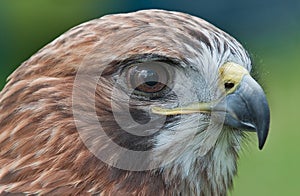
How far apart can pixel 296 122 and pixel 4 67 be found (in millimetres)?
2499

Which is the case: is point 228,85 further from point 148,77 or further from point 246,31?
point 246,31

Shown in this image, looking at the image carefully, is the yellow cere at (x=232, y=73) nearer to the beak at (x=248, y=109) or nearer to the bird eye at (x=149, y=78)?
the beak at (x=248, y=109)

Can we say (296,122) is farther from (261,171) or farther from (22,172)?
(22,172)

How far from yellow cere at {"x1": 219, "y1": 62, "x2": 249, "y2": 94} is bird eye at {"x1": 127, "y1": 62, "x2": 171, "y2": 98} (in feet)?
0.57

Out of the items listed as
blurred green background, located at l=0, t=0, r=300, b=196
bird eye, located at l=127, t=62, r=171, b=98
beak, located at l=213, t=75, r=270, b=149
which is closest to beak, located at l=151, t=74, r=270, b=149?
beak, located at l=213, t=75, r=270, b=149

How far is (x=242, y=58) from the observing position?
3439 mm

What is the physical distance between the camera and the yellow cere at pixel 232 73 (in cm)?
330

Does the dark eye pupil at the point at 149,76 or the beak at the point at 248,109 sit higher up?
the dark eye pupil at the point at 149,76

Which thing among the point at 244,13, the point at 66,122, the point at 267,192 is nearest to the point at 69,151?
the point at 66,122

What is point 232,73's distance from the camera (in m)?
3.34

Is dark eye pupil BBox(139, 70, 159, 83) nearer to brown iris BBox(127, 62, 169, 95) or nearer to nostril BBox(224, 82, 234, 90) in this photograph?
brown iris BBox(127, 62, 169, 95)

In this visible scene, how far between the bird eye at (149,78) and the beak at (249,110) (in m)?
0.22

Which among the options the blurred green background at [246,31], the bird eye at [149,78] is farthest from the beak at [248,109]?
the blurred green background at [246,31]

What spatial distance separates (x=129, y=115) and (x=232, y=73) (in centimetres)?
35
